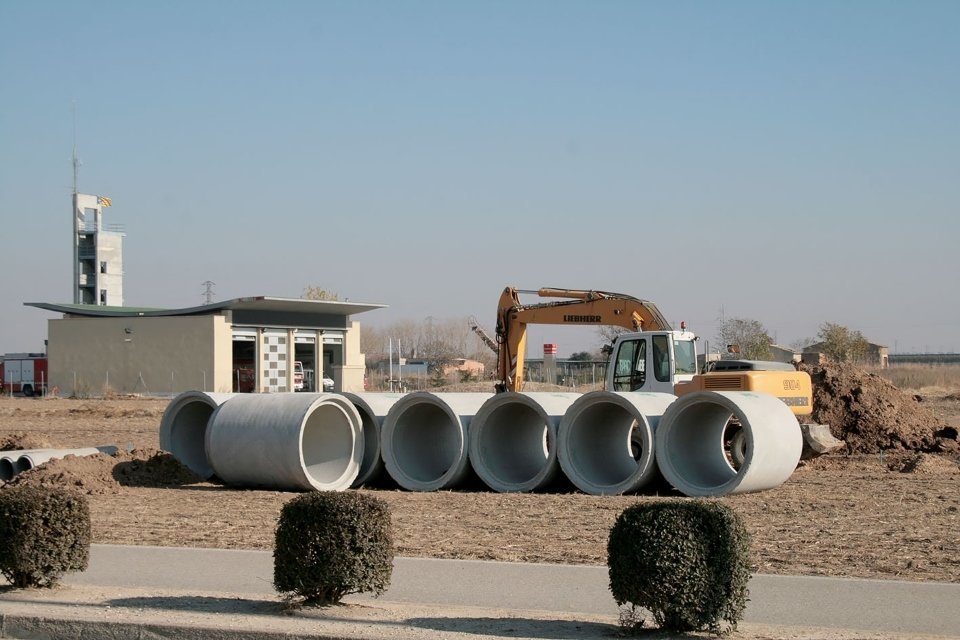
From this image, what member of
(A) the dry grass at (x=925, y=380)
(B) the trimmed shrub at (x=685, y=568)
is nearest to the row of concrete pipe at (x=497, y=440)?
(B) the trimmed shrub at (x=685, y=568)

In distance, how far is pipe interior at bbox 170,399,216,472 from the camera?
19.6 m

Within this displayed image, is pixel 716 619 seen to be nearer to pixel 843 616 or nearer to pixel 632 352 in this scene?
pixel 843 616

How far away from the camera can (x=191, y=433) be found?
20188 mm

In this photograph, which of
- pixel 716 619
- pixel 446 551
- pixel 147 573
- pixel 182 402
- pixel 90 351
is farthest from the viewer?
pixel 90 351

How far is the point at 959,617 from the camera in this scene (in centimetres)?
772

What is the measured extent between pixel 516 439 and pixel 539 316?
5.59 meters

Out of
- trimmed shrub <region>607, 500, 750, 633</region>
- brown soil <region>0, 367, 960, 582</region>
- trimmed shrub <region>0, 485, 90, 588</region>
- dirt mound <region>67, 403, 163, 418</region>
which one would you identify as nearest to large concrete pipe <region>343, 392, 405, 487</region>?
brown soil <region>0, 367, 960, 582</region>

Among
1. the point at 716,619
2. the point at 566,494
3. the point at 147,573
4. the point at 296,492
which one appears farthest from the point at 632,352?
the point at 716,619

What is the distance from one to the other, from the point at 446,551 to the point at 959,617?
15.9 ft

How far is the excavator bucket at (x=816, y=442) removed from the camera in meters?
19.8

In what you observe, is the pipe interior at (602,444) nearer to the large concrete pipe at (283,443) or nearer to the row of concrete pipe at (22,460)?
the large concrete pipe at (283,443)

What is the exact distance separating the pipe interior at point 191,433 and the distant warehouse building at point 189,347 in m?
32.7

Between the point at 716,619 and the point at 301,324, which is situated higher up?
the point at 301,324

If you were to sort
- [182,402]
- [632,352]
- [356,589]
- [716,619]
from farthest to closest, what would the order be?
1. [632,352]
2. [182,402]
3. [356,589]
4. [716,619]
